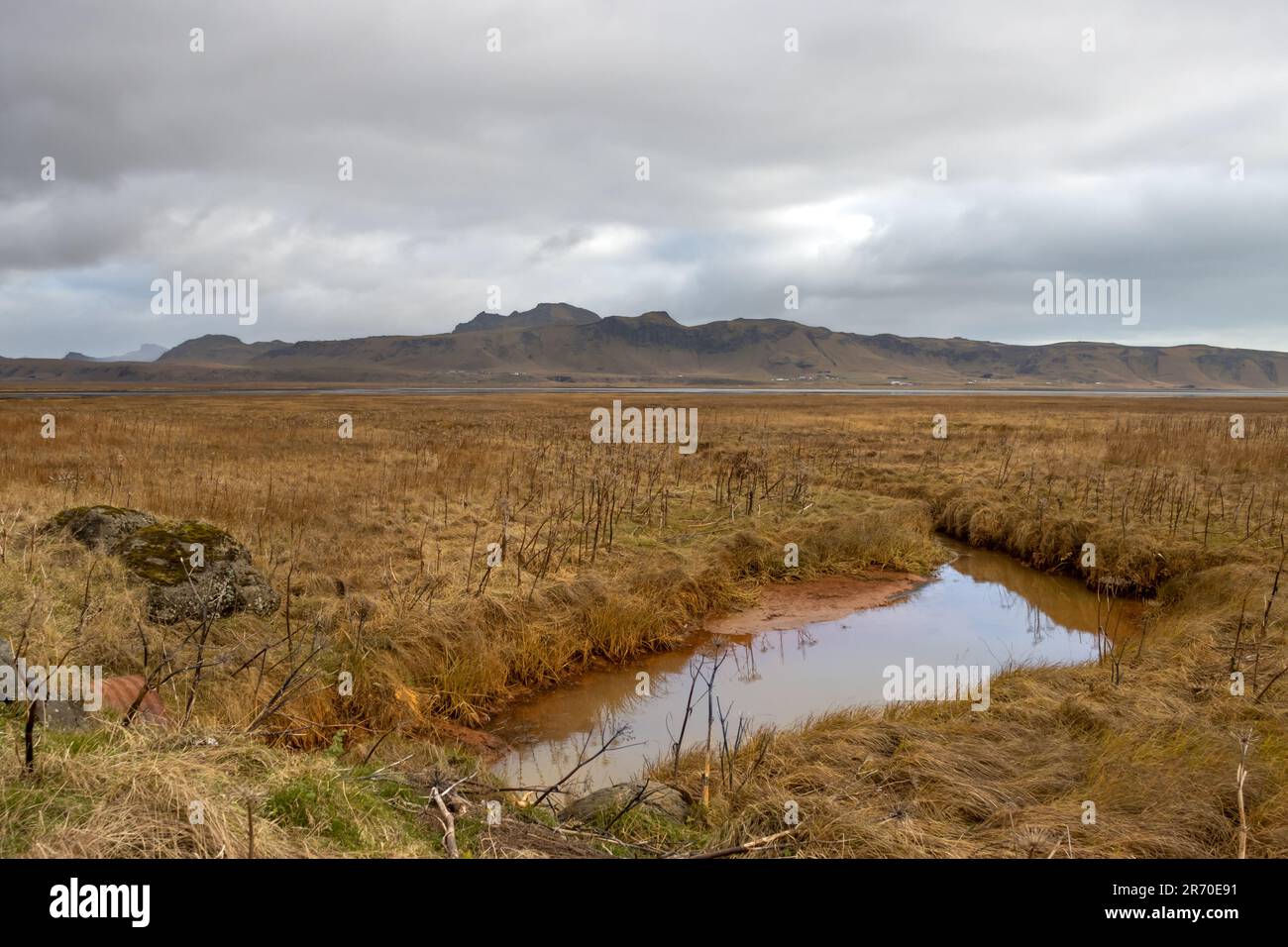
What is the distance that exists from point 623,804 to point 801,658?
5460 mm

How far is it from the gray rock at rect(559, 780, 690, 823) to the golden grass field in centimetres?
17

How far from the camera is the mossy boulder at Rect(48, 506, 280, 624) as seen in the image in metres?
8.23

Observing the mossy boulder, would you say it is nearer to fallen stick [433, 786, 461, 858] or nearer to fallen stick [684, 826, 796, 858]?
fallen stick [433, 786, 461, 858]

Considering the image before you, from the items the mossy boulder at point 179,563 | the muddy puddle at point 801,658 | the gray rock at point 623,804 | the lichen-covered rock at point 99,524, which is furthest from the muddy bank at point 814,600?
the lichen-covered rock at point 99,524

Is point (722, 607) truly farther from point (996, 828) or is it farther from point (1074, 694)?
point (996, 828)

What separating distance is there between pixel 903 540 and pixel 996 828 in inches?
413

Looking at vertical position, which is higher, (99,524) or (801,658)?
(99,524)

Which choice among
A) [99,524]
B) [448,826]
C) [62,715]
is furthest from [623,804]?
[99,524]

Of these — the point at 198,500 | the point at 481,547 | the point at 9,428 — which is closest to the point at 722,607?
the point at 481,547

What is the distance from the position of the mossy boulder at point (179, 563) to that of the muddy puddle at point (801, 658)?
328 centimetres

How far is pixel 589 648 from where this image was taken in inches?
384

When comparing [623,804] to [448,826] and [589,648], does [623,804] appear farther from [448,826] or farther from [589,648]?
[589,648]

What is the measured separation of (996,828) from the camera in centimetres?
489

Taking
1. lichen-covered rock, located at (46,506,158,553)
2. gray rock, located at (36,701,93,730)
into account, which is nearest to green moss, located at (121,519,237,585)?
lichen-covered rock, located at (46,506,158,553)
